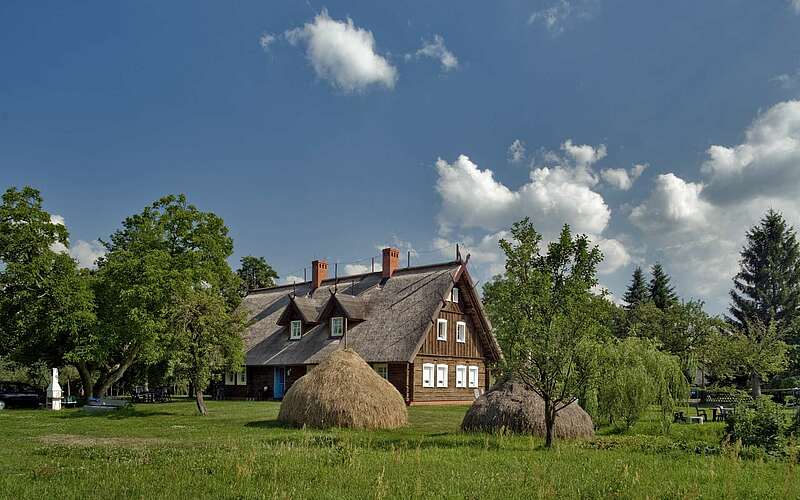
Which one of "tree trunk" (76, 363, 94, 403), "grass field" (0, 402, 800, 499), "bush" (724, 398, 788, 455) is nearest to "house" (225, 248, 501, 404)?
"tree trunk" (76, 363, 94, 403)

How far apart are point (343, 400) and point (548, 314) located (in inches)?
362

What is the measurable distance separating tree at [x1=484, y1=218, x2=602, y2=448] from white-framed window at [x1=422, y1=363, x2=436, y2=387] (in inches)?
910

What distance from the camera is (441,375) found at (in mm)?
42688

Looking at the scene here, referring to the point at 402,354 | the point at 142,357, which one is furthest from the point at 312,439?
the point at 142,357

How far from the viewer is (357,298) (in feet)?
151

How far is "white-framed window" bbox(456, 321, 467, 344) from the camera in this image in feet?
145

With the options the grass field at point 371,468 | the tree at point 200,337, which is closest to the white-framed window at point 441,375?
the tree at point 200,337

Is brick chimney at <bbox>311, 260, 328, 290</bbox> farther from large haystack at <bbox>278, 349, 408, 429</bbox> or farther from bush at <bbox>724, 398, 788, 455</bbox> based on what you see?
bush at <bbox>724, 398, 788, 455</bbox>

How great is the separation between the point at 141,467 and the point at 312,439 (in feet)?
21.2

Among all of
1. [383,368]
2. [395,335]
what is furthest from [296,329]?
[395,335]

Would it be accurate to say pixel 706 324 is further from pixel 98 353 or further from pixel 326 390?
pixel 98 353

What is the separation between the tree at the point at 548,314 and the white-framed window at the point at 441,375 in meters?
24.1

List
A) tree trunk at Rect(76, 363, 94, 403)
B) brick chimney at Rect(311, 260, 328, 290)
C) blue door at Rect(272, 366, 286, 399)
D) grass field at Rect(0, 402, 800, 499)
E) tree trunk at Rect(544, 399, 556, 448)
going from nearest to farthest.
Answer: grass field at Rect(0, 402, 800, 499) → tree trunk at Rect(544, 399, 556, 448) → tree trunk at Rect(76, 363, 94, 403) → blue door at Rect(272, 366, 286, 399) → brick chimney at Rect(311, 260, 328, 290)

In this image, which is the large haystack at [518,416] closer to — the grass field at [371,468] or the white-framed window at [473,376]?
the grass field at [371,468]
